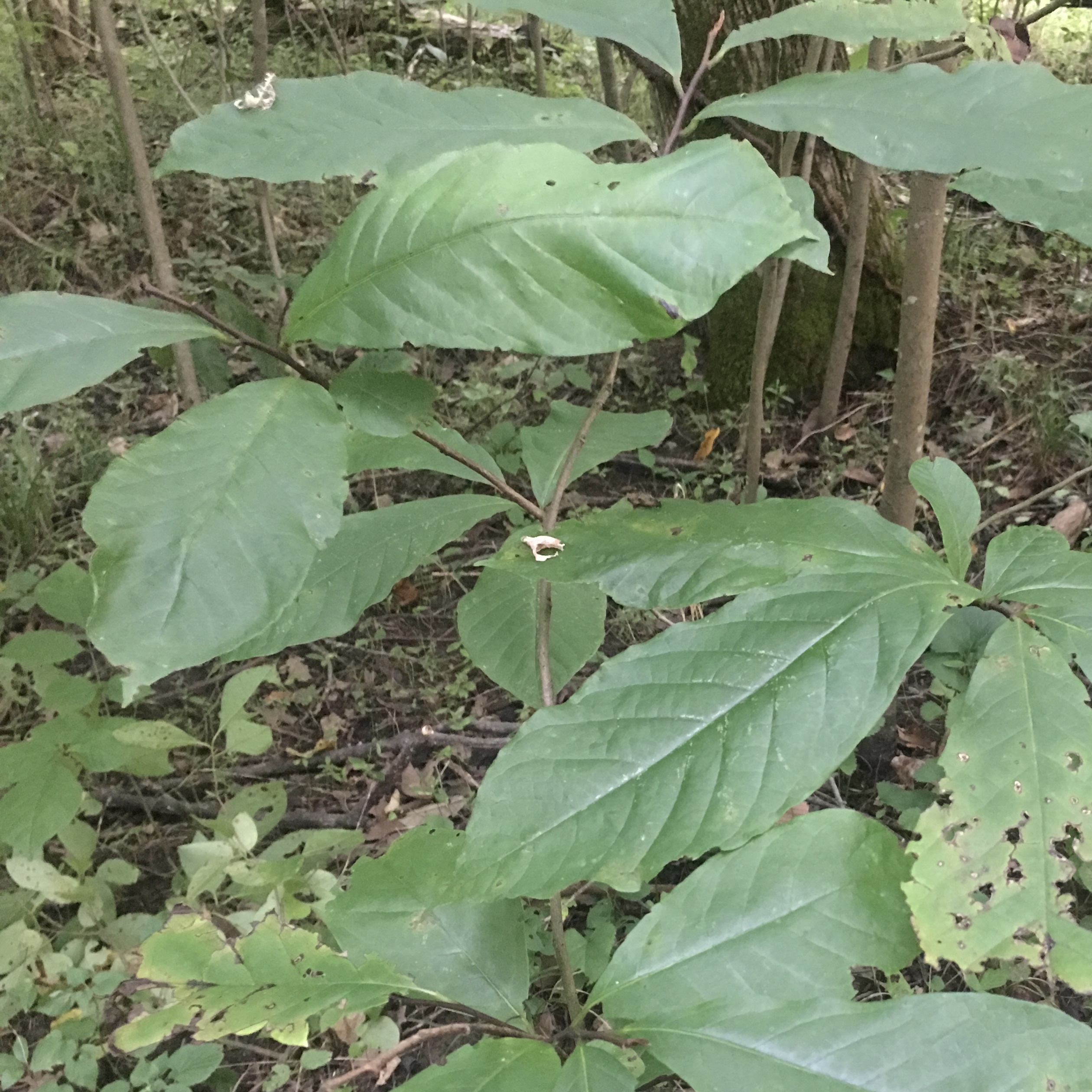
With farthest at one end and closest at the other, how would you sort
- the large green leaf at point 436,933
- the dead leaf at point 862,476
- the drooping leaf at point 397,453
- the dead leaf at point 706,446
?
the dead leaf at point 706,446 < the dead leaf at point 862,476 < the drooping leaf at point 397,453 < the large green leaf at point 436,933

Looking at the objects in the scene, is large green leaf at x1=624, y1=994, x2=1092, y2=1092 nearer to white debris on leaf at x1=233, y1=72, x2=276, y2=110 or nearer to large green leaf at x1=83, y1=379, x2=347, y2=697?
large green leaf at x1=83, y1=379, x2=347, y2=697

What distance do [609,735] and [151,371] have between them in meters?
3.72

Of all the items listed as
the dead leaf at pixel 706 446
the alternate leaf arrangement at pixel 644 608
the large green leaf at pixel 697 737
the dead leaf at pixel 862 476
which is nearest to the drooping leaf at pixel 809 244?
the alternate leaf arrangement at pixel 644 608

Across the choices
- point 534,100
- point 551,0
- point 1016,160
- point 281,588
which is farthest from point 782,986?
point 551,0

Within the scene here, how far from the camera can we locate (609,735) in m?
0.76

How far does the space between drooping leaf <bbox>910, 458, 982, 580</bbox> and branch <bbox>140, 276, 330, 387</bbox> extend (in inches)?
31.2

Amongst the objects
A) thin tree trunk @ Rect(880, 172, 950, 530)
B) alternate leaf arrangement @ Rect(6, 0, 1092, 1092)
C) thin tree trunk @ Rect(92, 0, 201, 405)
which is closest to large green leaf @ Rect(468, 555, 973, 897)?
alternate leaf arrangement @ Rect(6, 0, 1092, 1092)

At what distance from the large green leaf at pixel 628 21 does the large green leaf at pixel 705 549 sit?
486 millimetres

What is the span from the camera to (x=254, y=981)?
3.36 feet

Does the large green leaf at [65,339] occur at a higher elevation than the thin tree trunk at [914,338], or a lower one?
higher

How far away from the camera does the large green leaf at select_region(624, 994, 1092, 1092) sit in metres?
0.74

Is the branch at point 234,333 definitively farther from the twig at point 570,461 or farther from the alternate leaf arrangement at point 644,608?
the twig at point 570,461

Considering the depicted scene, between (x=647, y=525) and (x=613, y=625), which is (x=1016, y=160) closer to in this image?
(x=647, y=525)

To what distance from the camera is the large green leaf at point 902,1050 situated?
2.43 feet
